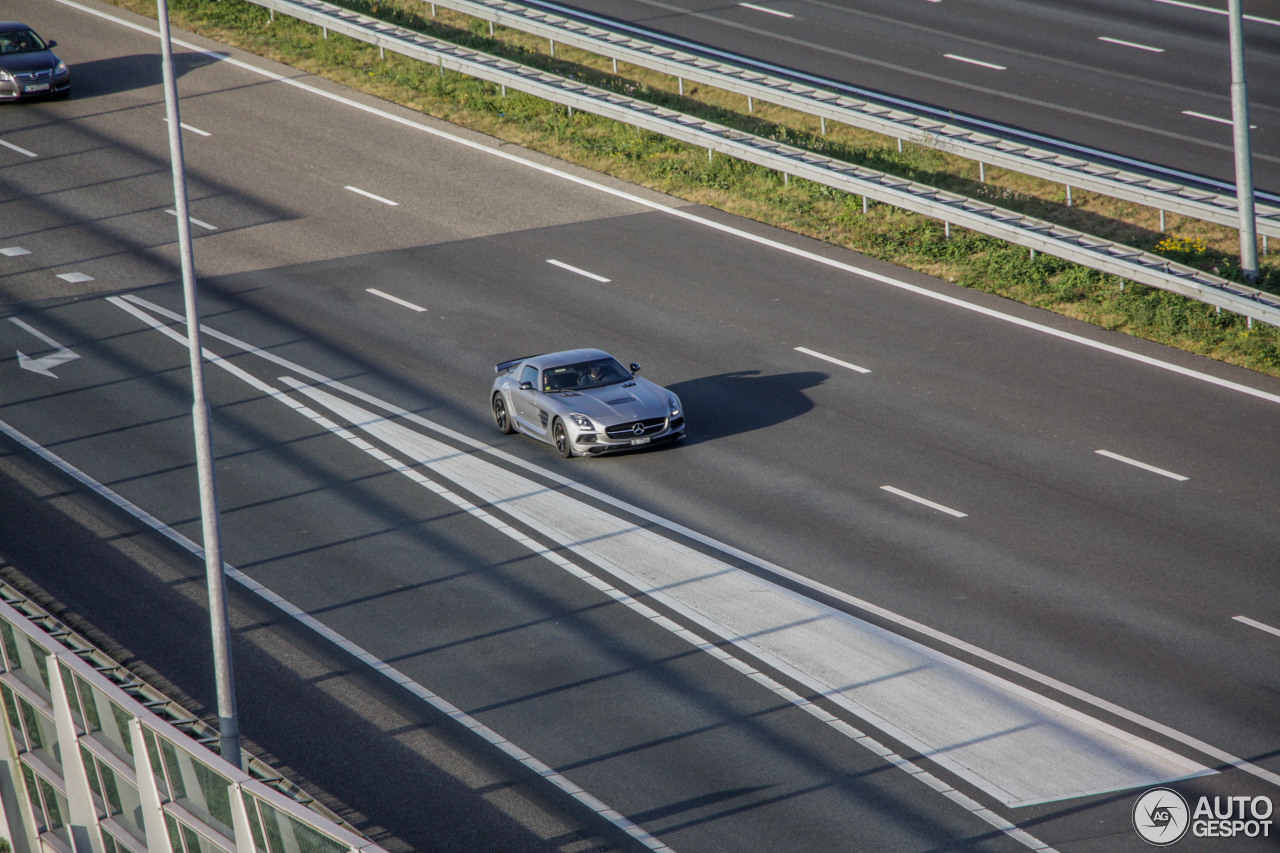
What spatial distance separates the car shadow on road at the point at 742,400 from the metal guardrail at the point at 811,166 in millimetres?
5561

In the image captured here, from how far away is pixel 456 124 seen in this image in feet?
109

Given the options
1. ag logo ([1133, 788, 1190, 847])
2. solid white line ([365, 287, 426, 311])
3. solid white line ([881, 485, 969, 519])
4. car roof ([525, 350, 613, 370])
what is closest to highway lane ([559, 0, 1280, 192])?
solid white line ([881, 485, 969, 519])

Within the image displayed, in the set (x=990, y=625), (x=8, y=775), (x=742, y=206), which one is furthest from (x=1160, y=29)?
(x=8, y=775)

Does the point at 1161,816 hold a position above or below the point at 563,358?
below

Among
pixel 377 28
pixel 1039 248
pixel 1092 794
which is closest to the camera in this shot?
pixel 1092 794

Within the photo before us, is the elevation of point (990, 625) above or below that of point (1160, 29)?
below

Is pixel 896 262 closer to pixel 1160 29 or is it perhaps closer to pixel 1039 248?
pixel 1039 248

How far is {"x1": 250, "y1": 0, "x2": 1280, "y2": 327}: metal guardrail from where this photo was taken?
22.3m

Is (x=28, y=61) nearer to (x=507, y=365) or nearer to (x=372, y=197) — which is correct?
(x=372, y=197)

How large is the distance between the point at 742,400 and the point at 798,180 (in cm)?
933

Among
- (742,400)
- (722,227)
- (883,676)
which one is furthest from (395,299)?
(883,676)

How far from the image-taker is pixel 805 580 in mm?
15625

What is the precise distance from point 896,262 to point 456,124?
41.0 ft

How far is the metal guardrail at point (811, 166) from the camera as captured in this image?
2228 cm
